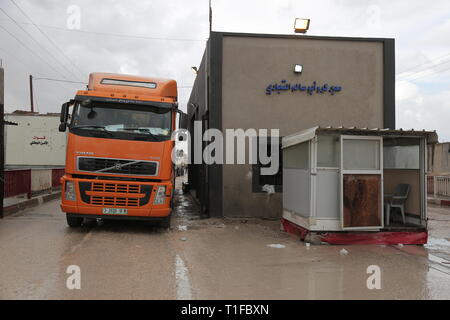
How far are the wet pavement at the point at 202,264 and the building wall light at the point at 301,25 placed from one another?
6.75 metres

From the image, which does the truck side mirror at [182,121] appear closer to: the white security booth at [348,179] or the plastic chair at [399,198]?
the white security booth at [348,179]

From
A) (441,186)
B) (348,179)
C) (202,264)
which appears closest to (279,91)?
(348,179)

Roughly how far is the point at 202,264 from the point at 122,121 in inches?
163

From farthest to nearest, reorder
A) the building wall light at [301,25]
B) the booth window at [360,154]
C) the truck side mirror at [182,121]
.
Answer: the building wall light at [301,25]
the truck side mirror at [182,121]
the booth window at [360,154]

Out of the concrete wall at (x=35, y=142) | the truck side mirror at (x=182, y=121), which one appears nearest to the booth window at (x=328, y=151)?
the truck side mirror at (x=182, y=121)

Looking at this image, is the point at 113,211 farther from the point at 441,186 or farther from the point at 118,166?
the point at 441,186

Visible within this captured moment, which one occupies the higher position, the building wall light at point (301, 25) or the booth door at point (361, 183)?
→ the building wall light at point (301, 25)

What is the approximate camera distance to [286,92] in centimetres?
1256

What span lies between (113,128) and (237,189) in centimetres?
453

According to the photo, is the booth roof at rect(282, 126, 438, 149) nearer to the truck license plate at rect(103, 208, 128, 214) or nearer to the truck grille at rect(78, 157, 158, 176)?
the truck grille at rect(78, 157, 158, 176)

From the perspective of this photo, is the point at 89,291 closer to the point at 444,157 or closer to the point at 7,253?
the point at 7,253

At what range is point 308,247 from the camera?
8.20m

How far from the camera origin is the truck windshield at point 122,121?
9078 mm

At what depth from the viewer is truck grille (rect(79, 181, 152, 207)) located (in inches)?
351
